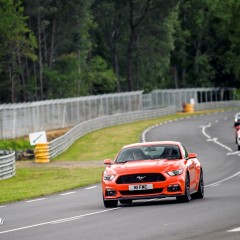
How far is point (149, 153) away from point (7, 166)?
18050 mm

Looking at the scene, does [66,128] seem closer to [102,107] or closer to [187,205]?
[102,107]

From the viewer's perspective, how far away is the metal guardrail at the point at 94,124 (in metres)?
55.4

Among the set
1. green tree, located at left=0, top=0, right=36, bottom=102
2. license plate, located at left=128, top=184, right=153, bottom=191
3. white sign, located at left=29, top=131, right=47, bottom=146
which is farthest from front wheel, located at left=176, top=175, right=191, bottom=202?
green tree, located at left=0, top=0, right=36, bottom=102

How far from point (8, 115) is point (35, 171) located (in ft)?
85.9

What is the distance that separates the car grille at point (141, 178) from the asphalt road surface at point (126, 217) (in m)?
0.53

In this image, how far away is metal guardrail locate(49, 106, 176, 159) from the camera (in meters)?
55.4

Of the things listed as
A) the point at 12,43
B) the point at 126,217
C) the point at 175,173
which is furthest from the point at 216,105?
the point at 126,217

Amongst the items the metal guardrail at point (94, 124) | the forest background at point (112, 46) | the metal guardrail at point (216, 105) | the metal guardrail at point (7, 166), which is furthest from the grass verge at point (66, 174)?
the metal guardrail at point (216, 105)

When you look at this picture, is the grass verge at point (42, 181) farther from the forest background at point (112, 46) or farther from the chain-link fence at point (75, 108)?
the forest background at point (112, 46)

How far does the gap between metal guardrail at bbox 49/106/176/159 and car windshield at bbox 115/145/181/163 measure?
29.1 meters

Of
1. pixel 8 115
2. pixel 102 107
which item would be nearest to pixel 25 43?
pixel 102 107

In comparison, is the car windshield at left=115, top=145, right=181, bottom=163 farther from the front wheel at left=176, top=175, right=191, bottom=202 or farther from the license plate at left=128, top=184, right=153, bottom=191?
the license plate at left=128, top=184, right=153, bottom=191

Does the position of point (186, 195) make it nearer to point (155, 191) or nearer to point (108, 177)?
point (155, 191)

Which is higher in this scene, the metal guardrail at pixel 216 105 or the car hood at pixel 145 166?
the car hood at pixel 145 166
